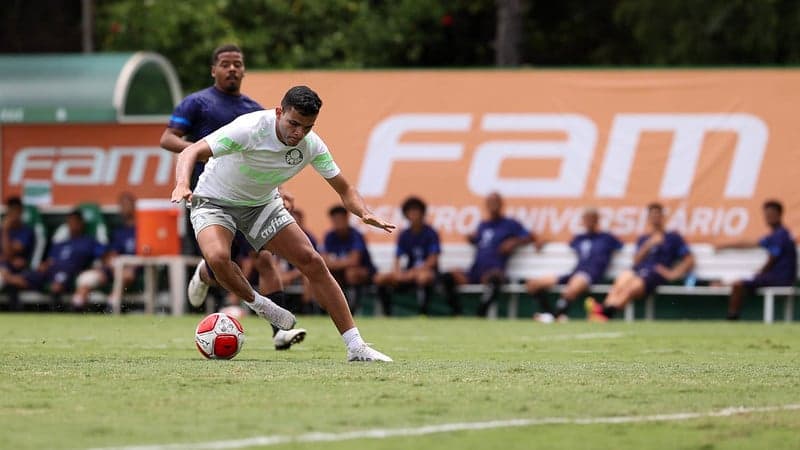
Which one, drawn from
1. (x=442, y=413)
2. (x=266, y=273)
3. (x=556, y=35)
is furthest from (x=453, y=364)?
(x=556, y=35)

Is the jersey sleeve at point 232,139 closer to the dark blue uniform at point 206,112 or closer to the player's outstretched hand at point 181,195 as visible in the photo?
the player's outstretched hand at point 181,195

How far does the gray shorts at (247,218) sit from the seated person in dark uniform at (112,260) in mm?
10773

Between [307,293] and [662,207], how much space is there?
470cm

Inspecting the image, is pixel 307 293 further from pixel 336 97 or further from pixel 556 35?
pixel 556 35

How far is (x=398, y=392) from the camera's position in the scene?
845cm

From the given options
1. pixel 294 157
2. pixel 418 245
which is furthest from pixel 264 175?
pixel 418 245

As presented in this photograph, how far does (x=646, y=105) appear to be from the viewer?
20875 millimetres

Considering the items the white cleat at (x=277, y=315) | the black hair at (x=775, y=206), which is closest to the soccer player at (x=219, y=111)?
the white cleat at (x=277, y=315)

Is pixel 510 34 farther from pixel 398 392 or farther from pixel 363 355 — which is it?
pixel 398 392

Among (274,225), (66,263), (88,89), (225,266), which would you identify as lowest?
(66,263)

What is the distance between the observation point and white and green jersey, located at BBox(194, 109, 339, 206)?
10.3 metres

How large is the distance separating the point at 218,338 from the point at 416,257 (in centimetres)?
998

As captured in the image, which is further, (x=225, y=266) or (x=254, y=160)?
(x=225, y=266)

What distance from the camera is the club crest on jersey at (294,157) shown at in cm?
1046
